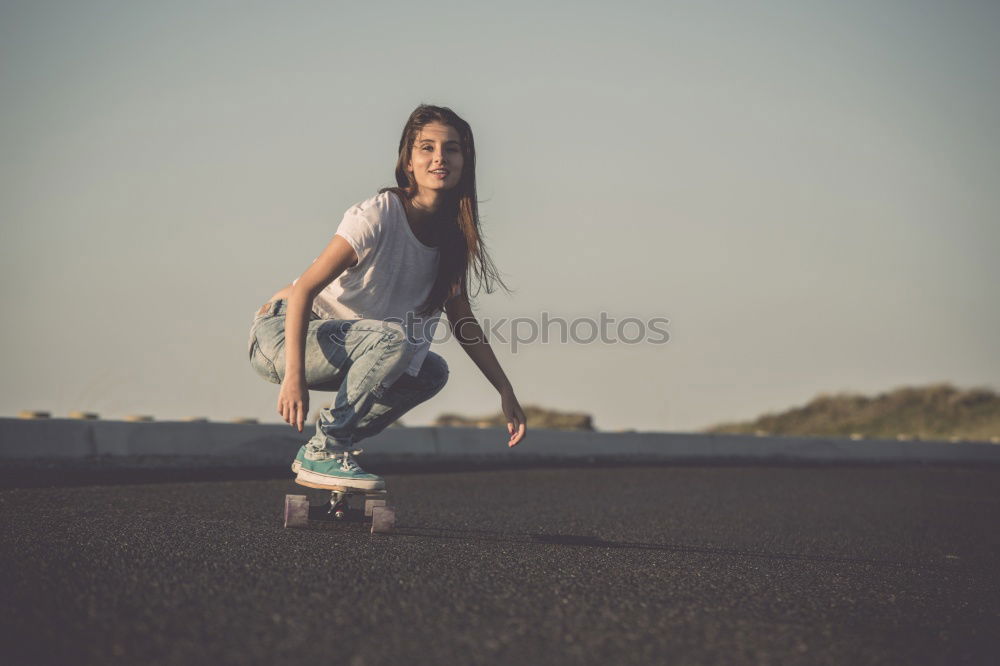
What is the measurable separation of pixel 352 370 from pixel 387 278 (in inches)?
18.7

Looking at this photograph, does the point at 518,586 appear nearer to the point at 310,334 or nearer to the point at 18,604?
the point at 18,604

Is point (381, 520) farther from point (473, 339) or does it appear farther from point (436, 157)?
point (436, 157)

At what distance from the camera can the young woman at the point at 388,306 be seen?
179 inches

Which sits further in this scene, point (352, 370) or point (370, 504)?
point (370, 504)

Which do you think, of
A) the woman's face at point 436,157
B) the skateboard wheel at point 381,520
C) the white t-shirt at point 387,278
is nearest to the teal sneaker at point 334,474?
the skateboard wheel at point 381,520

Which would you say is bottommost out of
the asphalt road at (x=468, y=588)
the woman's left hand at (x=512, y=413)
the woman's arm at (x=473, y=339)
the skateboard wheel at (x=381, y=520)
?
the asphalt road at (x=468, y=588)

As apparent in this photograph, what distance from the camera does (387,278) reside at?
4816 millimetres

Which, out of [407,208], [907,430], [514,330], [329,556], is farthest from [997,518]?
[907,430]

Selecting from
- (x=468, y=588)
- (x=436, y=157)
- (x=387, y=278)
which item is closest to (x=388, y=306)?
(x=387, y=278)

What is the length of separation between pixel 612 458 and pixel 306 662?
9886 mm

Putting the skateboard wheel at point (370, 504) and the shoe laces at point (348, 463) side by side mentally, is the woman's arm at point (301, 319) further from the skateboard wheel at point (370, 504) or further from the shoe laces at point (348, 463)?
the skateboard wheel at point (370, 504)

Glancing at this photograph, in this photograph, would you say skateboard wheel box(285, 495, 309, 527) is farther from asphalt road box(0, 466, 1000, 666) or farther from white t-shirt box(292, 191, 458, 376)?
white t-shirt box(292, 191, 458, 376)

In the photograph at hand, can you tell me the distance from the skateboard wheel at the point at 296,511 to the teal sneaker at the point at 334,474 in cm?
9

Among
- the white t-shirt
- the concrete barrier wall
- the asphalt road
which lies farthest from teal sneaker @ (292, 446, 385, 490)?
the concrete barrier wall
